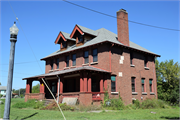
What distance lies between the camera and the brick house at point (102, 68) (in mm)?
18781

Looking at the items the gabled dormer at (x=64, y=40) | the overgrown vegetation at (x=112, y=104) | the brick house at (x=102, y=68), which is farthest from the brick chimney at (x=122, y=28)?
the gabled dormer at (x=64, y=40)

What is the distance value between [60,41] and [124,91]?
540 inches

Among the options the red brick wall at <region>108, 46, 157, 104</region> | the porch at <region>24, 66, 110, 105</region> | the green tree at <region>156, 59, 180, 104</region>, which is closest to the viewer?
the porch at <region>24, 66, 110, 105</region>

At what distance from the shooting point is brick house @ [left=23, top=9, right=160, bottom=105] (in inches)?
739

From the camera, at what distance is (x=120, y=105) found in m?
18.2

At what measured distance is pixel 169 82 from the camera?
28594mm

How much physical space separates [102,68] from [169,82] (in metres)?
14.7

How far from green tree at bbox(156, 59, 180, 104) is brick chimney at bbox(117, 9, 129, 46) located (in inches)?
441

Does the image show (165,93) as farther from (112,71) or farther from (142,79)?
(112,71)

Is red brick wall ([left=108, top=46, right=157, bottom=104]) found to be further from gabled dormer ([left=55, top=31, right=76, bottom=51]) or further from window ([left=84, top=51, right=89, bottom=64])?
gabled dormer ([left=55, top=31, right=76, bottom=51])

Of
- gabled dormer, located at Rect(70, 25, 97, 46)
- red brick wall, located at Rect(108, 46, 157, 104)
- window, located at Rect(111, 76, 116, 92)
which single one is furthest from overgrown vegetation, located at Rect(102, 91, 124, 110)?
gabled dormer, located at Rect(70, 25, 97, 46)

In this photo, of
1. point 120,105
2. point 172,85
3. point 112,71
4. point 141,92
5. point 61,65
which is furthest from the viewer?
point 172,85

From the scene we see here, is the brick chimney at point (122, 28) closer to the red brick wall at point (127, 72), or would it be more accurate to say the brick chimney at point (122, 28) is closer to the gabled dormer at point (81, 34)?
the red brick wall at point (127, 72)

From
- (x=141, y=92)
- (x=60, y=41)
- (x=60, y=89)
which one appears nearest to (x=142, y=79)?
(x=141, y=92)
